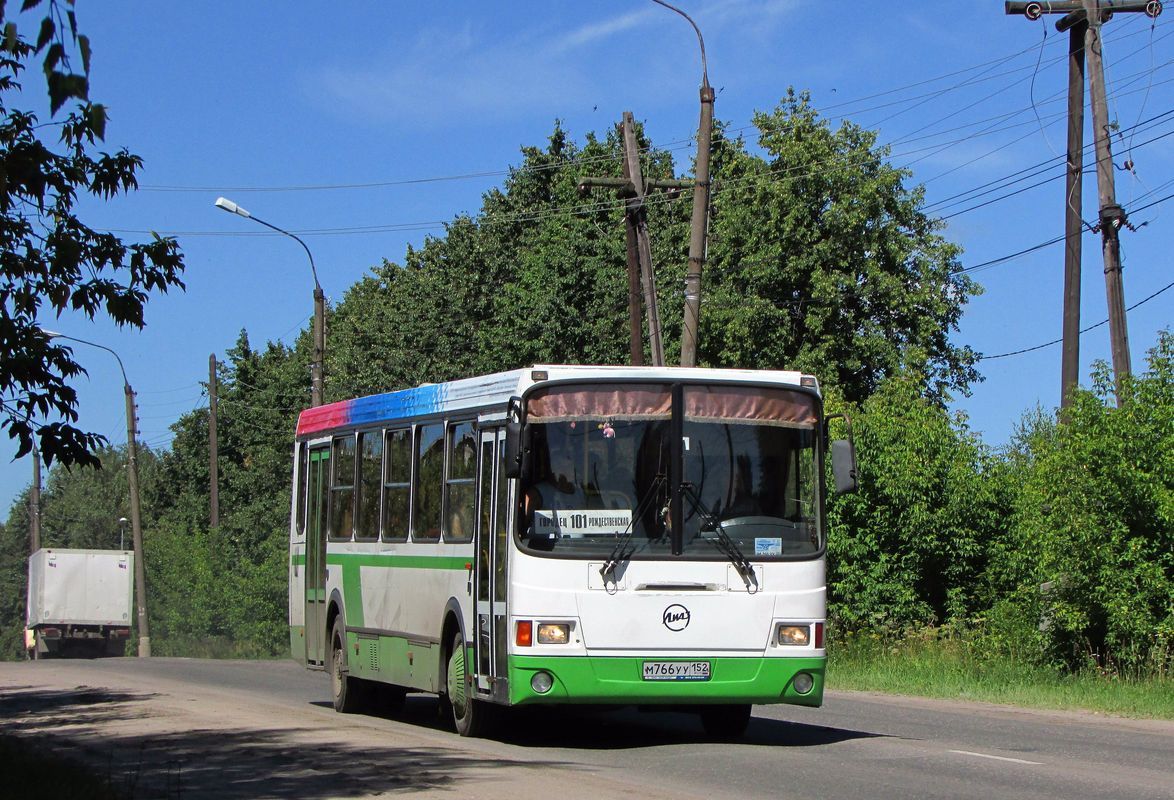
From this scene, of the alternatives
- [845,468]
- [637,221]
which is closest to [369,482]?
[845,468]

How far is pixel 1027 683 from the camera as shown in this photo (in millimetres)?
23656

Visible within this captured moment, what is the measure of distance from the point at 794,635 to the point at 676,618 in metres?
1.02

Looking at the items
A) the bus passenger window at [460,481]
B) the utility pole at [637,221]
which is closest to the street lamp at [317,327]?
the utility pole at [637,221]

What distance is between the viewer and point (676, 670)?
1363cm

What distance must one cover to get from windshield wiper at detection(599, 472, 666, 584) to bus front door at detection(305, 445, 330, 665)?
266 inches

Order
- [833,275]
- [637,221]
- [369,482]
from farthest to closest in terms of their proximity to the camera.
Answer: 1. [833,275]
2. [637,221]
3. [369,482]

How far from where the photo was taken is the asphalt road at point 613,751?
11.1 meters

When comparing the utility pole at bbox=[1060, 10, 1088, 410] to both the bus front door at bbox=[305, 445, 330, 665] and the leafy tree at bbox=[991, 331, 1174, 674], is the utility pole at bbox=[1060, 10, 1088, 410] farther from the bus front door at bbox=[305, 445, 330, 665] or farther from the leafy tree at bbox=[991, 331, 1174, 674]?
the bus front door at bbox=[305, 445, 330, 665]

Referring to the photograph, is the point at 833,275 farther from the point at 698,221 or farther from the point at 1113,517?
the point at 1113,517

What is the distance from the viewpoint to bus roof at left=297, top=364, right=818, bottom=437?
13883mm

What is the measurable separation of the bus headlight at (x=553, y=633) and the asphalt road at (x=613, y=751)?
0.90m

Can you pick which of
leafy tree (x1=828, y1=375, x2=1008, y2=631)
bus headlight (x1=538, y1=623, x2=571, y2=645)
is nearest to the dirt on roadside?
bus headlight (x1=538, y1=623, x2=571, y2=645)

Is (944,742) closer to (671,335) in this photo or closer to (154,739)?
(154,739)

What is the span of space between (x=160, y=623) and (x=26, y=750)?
67.4 m
